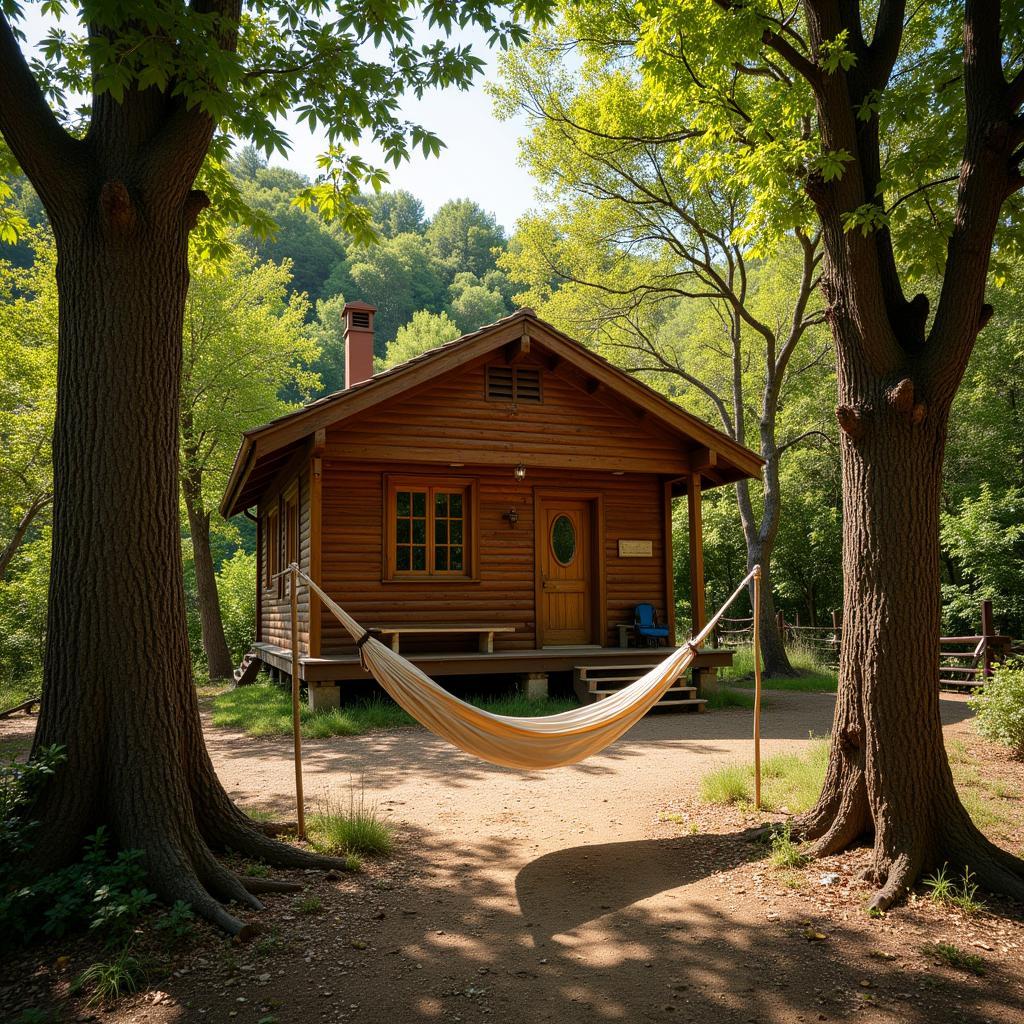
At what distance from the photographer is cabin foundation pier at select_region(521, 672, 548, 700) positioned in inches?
404

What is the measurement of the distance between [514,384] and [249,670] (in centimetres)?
803

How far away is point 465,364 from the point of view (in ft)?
33.8

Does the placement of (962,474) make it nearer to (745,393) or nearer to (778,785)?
(745,393)

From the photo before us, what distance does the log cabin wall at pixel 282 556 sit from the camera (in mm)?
10602

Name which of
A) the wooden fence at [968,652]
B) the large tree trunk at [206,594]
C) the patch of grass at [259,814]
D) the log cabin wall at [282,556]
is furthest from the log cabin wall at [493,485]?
the large tree trunk at [206,594]

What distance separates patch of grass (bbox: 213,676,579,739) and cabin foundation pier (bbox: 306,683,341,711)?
2.6 inches

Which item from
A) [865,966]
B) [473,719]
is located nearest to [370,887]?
[473,719]

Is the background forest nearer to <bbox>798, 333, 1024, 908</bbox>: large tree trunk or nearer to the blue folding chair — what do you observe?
the blue folding chair

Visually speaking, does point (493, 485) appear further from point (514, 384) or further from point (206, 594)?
point (206, 594)

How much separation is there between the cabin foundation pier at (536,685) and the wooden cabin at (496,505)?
0.09 ft

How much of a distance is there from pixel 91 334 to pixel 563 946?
3638mm

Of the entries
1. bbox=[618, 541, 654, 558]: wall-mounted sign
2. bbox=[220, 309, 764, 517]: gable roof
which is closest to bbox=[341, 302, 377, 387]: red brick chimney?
bbox=[220, 309, 764, 517]: gable roof

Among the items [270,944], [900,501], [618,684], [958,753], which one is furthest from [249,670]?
[900,501]

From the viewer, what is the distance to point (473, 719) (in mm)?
4664
